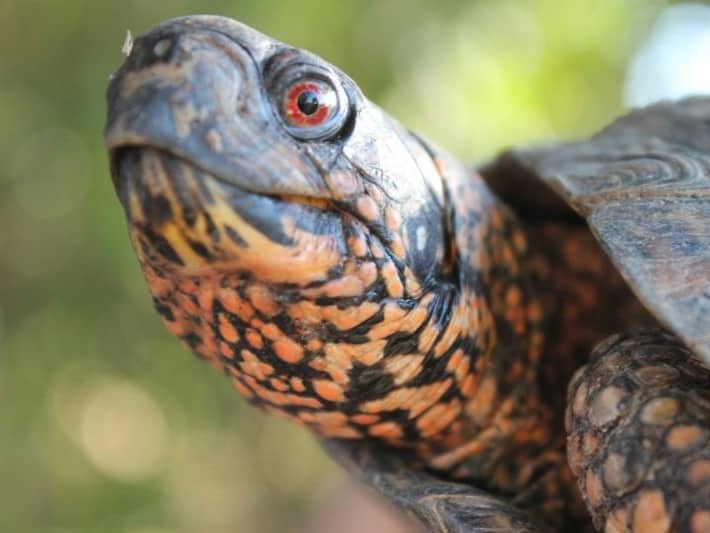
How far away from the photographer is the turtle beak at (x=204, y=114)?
64 cm

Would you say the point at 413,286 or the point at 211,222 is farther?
the point at 413,286

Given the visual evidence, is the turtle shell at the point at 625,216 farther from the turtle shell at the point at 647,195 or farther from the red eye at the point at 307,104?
the red eye at the point at 307,104

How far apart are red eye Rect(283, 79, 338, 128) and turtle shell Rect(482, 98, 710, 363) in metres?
0.35

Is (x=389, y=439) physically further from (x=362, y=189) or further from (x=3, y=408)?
(x=3, y=408)

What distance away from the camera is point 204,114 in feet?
2.12

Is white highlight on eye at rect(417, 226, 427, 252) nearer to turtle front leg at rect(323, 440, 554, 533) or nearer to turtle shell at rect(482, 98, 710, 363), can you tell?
turtle shell at rect(482, 98, 710, 363)

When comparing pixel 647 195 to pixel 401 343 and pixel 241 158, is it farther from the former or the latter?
pixel 241 158

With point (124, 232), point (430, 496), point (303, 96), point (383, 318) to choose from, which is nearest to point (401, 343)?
point (383, 318)

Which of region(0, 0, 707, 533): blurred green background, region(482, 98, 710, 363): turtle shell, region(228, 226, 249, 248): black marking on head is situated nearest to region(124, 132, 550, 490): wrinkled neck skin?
region(228, 226, 249, 248): black marking on head

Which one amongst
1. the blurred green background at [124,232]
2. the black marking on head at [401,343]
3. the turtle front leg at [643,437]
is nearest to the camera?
the turtle front leg at [643,437]

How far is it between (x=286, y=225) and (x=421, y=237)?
0.69 ft

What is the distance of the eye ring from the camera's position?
0.69 m

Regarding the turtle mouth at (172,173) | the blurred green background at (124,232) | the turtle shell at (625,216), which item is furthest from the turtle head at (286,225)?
the blurred green background at (124,232)

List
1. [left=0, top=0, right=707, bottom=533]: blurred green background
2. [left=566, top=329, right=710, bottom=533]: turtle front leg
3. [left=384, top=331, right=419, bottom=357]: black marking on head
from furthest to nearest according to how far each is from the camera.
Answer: [left=0, top=0, right=707, bottom=533]: blurred green background → [left=384, top=331, right=419, bottom=357]: black marking on head → [left=566, top=329, right=710, bottom=533]: turtle front leg
